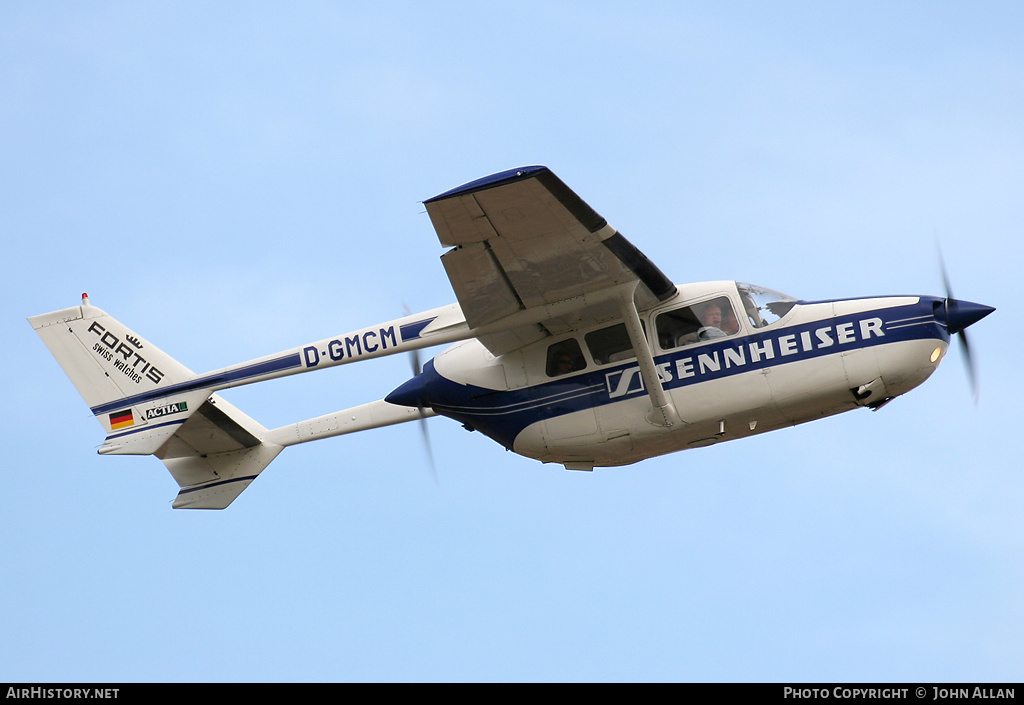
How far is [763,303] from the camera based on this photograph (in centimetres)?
1791

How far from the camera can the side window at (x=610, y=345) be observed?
59.8ft

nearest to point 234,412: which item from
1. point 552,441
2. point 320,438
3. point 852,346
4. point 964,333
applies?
point 320,438

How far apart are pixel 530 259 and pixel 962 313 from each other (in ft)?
22.6

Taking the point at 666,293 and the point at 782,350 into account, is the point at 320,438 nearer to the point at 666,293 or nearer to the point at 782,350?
the point at 666,293

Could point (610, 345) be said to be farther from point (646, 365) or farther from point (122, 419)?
point (122, 419)

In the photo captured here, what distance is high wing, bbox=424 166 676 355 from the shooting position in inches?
589

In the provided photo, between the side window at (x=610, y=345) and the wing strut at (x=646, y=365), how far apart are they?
0.55m

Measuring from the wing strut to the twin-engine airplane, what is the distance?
0.07ft

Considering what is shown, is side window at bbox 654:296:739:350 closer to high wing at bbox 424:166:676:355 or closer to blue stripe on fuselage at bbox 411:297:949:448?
blue stripe on fuselage at bbox 411:297:949:448

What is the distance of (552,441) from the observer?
1853 cm

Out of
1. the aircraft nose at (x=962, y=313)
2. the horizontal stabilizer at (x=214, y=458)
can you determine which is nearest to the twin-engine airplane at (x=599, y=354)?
the aircraft nose at (x=962, y=313)

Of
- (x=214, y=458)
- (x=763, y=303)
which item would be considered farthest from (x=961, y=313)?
(x=214, y=458)
